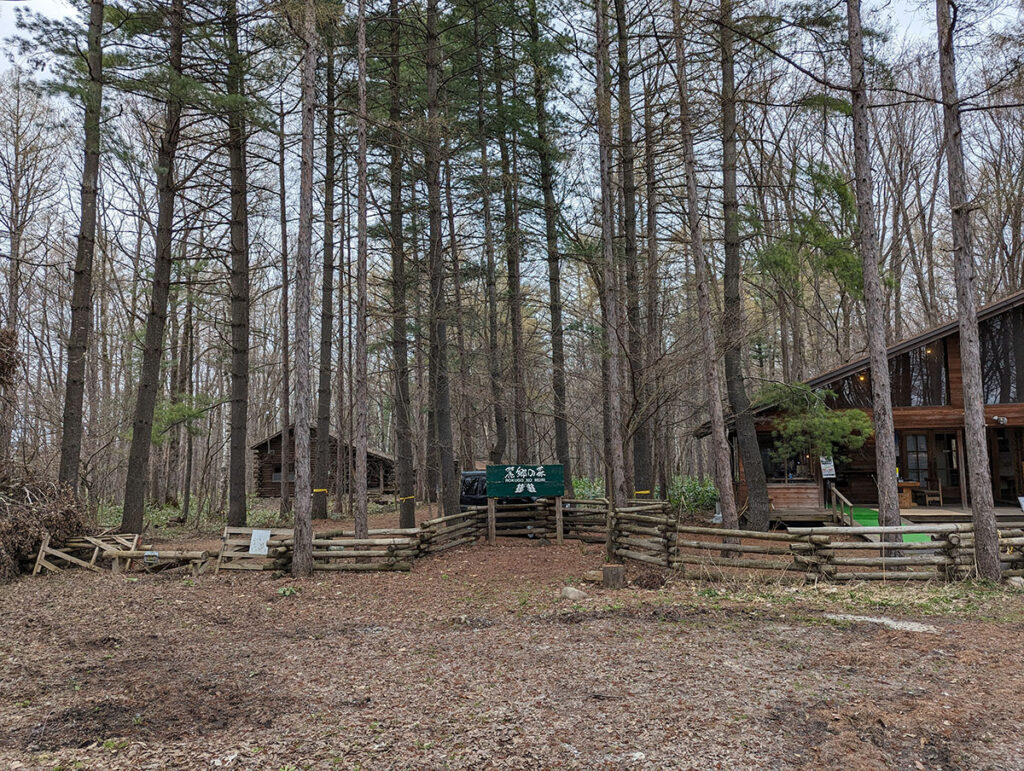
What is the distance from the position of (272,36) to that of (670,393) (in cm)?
1096

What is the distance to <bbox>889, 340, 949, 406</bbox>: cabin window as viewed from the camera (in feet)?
57.2

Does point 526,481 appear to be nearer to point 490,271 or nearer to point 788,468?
point 490,271

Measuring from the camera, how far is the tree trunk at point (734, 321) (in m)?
13.8

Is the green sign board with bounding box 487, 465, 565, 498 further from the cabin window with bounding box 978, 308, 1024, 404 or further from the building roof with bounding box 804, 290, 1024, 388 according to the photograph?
the cabin window with bounding box 978, 308, 1024, 404

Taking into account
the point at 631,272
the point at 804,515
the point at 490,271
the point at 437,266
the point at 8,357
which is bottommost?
the point at 804,515

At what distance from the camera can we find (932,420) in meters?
17.3

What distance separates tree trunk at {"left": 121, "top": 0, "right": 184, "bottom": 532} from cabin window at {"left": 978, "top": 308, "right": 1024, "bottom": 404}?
2055 centimetres

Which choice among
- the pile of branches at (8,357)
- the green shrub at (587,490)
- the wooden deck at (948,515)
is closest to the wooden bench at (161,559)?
the pile of branches at (8,357)

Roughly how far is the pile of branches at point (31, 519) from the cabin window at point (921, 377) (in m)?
19.9

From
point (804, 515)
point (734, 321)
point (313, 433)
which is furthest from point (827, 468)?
point (313, 433)

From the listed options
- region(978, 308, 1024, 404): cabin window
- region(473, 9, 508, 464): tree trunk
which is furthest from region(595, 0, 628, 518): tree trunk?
region(978, 308, 1024, 404): cabin window

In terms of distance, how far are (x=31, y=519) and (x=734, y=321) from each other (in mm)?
14084

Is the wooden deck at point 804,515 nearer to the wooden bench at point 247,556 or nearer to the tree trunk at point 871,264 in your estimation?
the tree trunk at point 871,264

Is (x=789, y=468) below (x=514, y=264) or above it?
below
